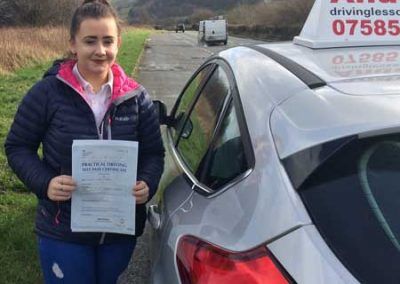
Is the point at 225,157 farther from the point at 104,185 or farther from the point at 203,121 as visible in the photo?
the point at 203,121

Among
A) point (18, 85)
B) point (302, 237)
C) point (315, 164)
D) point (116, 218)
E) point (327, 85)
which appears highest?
point (327, 85)

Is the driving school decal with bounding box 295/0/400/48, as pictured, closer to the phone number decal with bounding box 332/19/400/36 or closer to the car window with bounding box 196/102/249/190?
the phone number decal with bounding box 332/19/400/36

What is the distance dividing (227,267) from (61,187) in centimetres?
92

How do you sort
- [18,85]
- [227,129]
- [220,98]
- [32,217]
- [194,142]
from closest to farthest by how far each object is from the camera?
[227,129]
[220,98]
[194,142]
[32,217]
[18,85]

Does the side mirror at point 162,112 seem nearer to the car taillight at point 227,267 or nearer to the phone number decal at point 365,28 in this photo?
the phone number decal at point 365,28

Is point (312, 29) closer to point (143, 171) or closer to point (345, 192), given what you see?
point (143, 171)

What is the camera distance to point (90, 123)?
2.35 m

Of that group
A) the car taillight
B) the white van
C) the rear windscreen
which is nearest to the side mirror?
the car taillight

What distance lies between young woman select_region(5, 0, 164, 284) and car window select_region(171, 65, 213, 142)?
2.74ft

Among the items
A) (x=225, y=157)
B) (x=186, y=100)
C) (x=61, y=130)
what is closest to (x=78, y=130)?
(x=61, y=130)

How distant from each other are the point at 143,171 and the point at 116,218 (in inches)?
9.8

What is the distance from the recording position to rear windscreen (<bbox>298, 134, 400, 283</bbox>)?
1427 mm

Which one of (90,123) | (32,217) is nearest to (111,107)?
(90,123)

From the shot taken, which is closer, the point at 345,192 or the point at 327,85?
the point at 345,192
